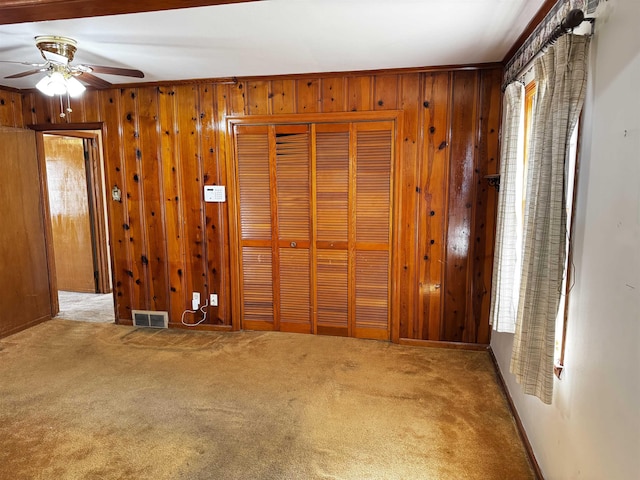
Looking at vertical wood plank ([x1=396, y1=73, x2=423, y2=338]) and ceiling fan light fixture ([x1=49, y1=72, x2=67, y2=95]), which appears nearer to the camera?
ceiling fan light fixture ([x1=49, y1=72, x2=67, y2=95])

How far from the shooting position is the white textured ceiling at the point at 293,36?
206 cm

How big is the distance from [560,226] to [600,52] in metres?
0.63

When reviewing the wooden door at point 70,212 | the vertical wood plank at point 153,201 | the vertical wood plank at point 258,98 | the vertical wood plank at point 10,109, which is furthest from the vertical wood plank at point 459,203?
the wooden door at point 70,212

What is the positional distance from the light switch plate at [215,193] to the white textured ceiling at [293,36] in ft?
3.25

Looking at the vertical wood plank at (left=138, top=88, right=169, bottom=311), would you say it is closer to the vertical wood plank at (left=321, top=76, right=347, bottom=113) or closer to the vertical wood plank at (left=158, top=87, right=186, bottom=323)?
the vertical wood plank at (left=158, top=87, right=186, bottom=323)

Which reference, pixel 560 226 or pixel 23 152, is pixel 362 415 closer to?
pixel 560 226

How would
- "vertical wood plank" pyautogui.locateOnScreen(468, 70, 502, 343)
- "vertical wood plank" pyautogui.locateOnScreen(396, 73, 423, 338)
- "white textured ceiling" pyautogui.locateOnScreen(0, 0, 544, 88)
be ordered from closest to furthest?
"white textured ceiling" pyautogui.locateOnScreen(0, 0, 544, 88)
"vertical wood plank" pyautogui.locateOnScreen(468, 70, 502, 343)
"vertical wood plank" pyautogui.locateOnScreen(396, 73, 423, 338)

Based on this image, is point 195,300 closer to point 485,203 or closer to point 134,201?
point 134,201

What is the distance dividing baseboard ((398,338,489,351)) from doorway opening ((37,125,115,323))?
12.1ft

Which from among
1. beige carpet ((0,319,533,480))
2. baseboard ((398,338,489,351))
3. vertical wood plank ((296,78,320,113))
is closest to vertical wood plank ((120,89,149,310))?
beige carpet ((0,319,533,480))

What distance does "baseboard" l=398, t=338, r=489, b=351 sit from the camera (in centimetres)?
336

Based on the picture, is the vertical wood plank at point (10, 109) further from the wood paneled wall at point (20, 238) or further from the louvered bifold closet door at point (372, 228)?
the louvered bifold closet door at point (372, 228)

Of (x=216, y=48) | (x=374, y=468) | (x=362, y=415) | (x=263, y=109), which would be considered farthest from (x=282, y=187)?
(x=374, y=468)

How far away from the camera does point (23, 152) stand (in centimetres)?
389
